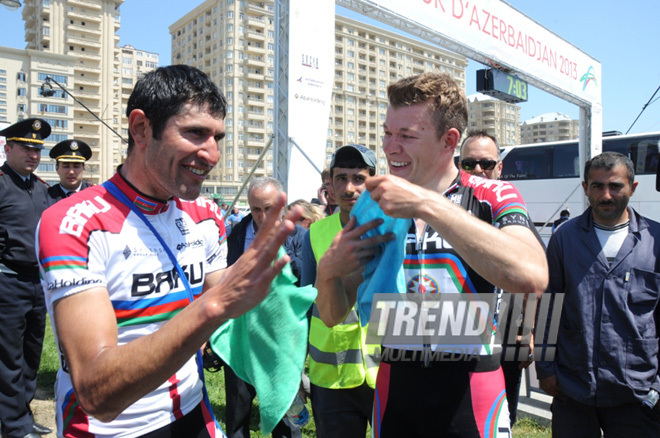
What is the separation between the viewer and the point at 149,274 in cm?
170

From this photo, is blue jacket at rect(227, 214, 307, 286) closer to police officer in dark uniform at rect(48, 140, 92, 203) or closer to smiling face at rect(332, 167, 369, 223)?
smiling face at rect(332, 167, 369, 223)

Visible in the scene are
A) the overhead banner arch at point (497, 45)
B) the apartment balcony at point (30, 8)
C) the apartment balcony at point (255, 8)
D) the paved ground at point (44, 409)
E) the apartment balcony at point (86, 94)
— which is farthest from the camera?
the apartment balcony at point (255, 8)

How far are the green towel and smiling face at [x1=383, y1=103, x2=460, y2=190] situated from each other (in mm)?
758

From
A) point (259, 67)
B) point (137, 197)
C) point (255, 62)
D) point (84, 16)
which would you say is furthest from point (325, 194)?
point (259, 67)

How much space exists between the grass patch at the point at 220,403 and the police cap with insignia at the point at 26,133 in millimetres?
2521

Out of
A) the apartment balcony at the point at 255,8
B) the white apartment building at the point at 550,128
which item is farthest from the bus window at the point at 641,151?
the white apartment building at the point at 550,128

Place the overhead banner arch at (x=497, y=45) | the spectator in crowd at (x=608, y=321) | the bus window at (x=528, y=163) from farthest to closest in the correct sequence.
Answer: the bus window at (x=528, y=163), the overhead banner arch at (x=497, y=45), the spectator in crowd at (x=608, y=321)

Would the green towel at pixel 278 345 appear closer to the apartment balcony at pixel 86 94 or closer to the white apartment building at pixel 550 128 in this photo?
the apartment balcony at pixel 86 94

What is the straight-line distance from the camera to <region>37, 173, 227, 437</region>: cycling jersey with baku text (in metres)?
1.49

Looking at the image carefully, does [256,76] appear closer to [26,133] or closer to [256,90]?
[256,90]

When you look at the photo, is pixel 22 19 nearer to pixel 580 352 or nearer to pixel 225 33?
pixel 225 33

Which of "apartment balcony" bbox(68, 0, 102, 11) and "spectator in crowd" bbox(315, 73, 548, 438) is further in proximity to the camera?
"apartment balcony" bbox(68, 0, 102, 11)

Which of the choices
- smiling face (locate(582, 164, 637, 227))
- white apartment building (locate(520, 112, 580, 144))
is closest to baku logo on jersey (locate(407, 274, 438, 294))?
smiling face (locate(582, 164, 637, 227))

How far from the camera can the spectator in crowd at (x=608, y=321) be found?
2.91 m
